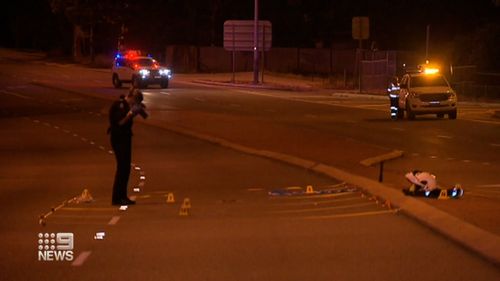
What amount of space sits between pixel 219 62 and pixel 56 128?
50124mm

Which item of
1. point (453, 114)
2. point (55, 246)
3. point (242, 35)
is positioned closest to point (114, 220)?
point (55, 246)

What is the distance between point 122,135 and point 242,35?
51617mm

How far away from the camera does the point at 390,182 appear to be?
631 inches

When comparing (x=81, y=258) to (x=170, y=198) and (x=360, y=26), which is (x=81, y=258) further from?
Answer: (x=360, y=26)

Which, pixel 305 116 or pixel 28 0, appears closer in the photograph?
pixel 305 116

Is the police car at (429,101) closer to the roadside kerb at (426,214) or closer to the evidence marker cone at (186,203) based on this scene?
the roadside kerb at (426,214)

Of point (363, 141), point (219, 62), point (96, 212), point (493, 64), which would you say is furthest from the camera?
point (219, 62)

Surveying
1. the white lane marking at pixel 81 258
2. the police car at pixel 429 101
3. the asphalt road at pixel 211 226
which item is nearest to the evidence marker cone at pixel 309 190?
the asphalt road at pixel 211 226

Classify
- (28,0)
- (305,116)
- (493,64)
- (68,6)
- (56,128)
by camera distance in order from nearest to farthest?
(56,128)
(305,116)
(493,64)
(68,6)
(28,0)

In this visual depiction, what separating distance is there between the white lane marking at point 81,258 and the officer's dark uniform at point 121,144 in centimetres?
345

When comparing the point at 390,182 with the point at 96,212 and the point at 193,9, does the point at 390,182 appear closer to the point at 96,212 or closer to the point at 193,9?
the point at 96,212

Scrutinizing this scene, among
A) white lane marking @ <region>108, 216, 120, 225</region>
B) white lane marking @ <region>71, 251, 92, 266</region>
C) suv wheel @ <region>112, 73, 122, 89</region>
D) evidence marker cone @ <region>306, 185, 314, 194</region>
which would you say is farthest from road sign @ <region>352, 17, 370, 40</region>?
white lane marking @ <region>71, 251, 92, 266</region>

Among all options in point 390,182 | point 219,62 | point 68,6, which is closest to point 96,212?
point 390,182

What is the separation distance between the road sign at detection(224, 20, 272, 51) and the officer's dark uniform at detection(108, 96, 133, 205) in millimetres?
50506
